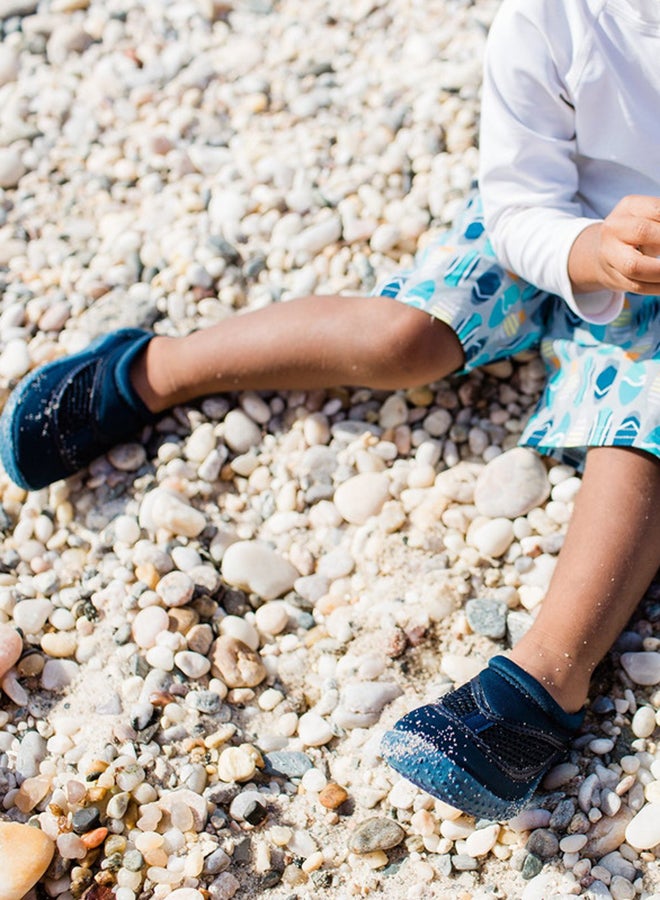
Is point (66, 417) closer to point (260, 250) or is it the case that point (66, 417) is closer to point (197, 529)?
point (197, 529)

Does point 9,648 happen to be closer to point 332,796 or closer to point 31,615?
point 31,615

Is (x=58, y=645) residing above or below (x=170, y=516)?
below

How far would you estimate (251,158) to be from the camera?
211cm

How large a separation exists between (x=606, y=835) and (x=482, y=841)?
154 millimetres

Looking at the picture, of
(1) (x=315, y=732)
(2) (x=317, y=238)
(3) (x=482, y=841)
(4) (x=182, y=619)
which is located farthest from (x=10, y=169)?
(3) (x=482, y=841)

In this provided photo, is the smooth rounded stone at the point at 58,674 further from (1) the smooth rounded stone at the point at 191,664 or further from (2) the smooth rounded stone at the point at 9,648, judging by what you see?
(1) the smooth rounded stone at the point at 191,664

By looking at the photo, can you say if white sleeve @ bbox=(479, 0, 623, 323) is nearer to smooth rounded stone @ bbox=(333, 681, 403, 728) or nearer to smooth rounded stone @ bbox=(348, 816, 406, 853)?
smooth rounded stone @ bbox=(333, 681, 403, 728)

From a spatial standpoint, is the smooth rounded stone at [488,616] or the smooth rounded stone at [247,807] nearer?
the smooth rounded stone at [247,807]

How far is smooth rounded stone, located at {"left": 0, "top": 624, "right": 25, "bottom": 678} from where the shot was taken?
1476mm

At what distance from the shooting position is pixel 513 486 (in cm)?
159

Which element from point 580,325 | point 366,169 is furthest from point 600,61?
point 366,169

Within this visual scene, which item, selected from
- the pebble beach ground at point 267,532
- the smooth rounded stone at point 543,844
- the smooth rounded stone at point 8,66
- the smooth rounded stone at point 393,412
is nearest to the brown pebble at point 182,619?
the pebble beach ground at point 267,532

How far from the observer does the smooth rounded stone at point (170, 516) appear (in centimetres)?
162

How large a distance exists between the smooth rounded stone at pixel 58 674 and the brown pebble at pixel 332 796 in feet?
1.34
